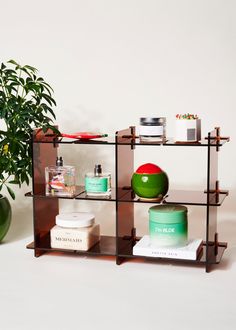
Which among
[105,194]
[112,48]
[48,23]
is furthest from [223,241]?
[48,23]

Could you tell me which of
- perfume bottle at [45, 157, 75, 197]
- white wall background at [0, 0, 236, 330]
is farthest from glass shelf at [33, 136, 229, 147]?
white wall background at [0, 0, 236, 330]

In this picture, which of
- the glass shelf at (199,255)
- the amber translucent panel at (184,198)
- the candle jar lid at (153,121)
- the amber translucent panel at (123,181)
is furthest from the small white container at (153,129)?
the glass shelf at (199,255)

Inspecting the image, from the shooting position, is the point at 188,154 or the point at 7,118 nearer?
the point at 7,118

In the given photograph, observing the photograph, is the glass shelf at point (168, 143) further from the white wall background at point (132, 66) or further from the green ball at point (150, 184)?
the white wall background at point (132, 66)

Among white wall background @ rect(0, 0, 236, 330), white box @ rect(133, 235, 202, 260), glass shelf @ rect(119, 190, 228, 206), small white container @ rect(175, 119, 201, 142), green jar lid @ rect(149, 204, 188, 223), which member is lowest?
white box @ rect(133, 235, 202, 260)

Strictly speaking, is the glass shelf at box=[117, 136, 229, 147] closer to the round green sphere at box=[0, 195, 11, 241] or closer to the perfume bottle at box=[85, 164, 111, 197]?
the perfume bottle at box=[85, 164, 111, 197]

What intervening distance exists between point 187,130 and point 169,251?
1.64 feet

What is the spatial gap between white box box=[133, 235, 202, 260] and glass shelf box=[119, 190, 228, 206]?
188mm

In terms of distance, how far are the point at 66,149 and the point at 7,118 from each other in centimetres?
89

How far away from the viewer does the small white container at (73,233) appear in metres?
2.89

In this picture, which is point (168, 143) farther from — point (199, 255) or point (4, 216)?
point (4, 216)

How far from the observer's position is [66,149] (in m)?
3.81

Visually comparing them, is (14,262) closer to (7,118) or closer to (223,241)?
(7,118)

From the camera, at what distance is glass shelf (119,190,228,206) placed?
2.76 metres
